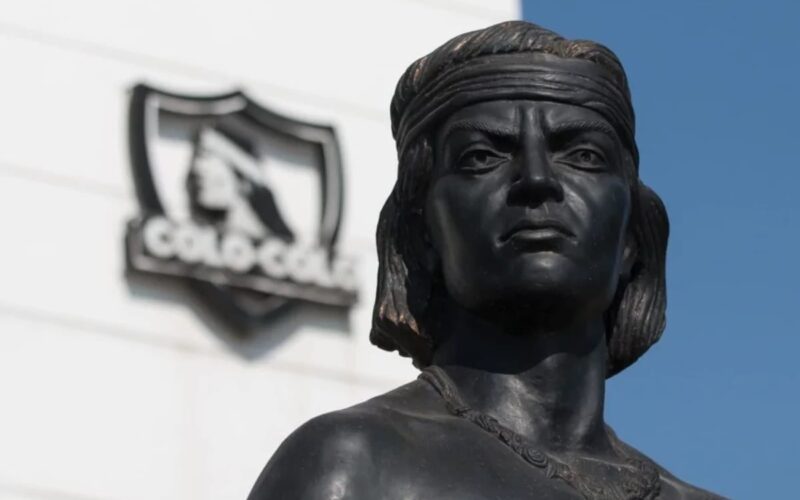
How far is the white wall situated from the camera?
26609 millimetres

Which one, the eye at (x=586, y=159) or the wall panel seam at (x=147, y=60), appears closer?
the eye at (x=586, y=159)

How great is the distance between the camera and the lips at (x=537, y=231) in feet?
22.9

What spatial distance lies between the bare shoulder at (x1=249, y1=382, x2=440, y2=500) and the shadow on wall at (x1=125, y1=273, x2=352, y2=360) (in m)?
20.4

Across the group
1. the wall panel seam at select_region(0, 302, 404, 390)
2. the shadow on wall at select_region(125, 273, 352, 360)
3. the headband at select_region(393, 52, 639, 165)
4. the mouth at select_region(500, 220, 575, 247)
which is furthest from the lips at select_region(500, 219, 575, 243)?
the shadow on wall at select_region(125, 273, 352, 360)

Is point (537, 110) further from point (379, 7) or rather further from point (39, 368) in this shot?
point (379, 7)

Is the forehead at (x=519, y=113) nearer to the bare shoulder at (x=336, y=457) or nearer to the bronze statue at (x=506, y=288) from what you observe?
the bronze statue at (x=506, y=288)

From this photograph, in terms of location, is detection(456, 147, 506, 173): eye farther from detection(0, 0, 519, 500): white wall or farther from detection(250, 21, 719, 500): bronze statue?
detection(0, 0, 519, 500): white wall

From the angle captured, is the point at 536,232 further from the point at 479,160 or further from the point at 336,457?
the point at 336,457

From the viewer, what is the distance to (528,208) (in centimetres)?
697

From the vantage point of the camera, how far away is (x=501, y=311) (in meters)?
7.07

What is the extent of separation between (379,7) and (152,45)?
8.71ft

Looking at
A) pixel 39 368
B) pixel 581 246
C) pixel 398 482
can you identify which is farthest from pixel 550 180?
pixel 39 368

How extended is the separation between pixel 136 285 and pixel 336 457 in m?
20.5

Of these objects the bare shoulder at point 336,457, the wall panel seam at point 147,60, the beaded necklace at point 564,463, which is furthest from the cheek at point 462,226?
the wall panel seam at point 147,60
